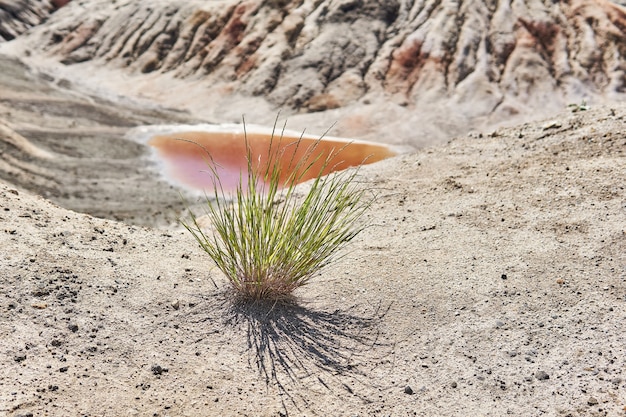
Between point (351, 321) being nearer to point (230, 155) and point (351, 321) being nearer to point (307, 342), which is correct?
point (307, 342)

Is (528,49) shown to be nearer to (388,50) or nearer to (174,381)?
(388,50)

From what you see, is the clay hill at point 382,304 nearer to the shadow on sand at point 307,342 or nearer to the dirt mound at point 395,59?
the shadow on sand at point 307,342

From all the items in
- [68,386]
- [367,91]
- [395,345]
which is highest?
[68,386]

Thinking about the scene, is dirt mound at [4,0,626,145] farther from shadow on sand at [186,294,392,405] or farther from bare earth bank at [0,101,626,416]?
shadow on sand at [186,294,392,405]

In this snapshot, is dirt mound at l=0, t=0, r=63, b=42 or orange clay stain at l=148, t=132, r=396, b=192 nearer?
orange clay stain at l=148, t=132, r=396, b=192

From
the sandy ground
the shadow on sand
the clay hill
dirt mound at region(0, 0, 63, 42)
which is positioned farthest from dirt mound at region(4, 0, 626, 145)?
the shadow on sand

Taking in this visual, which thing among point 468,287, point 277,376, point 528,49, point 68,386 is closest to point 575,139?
point 468,287

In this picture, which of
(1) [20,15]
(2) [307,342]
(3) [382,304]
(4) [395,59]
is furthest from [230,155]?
(1) [20,15]
